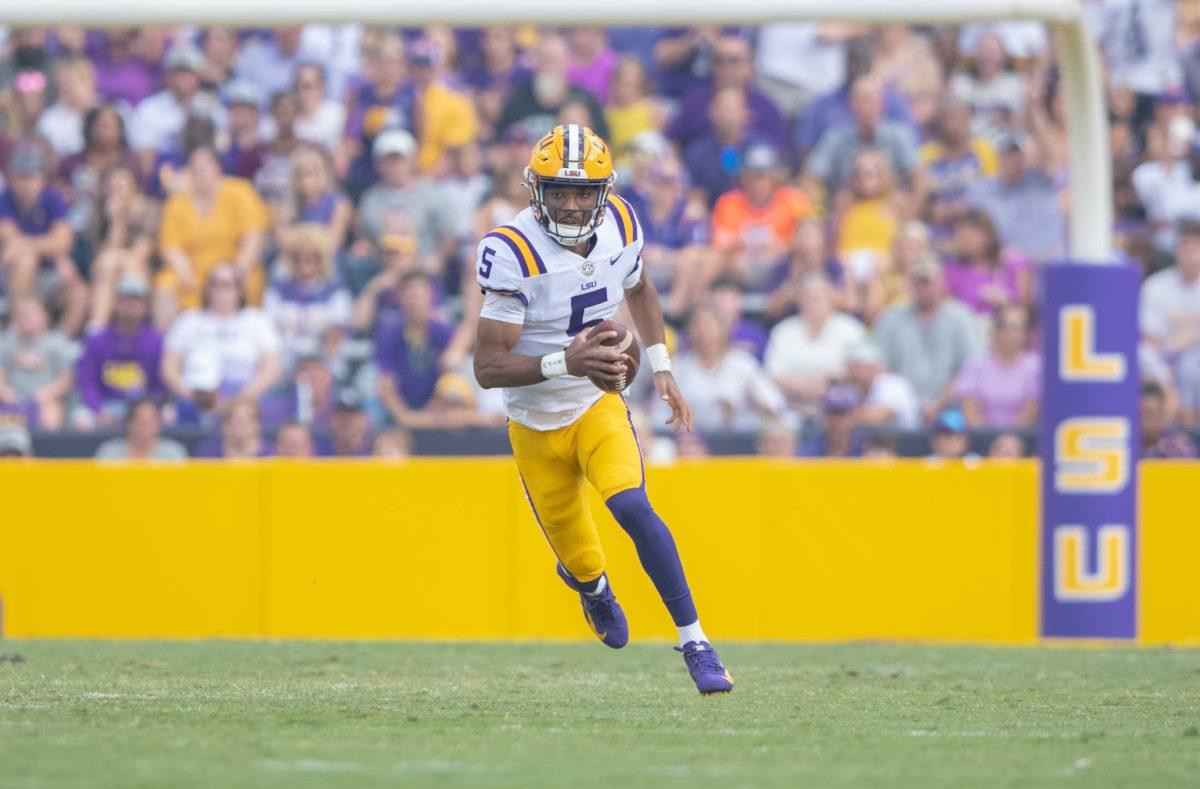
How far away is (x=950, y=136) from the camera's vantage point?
13.8 metres

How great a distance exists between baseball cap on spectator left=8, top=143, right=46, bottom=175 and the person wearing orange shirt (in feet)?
15.7

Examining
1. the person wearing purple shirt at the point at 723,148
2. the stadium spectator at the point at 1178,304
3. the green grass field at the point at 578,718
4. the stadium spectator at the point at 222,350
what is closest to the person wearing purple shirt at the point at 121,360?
the stadium spectator at the point at 222,350

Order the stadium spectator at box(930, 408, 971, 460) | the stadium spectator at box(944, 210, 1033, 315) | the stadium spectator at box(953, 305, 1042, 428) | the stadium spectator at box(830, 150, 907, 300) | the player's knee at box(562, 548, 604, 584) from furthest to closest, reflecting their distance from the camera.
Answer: the stadium spectator at box(830, 150, 907, 300), the stadium spectator at box(944, 210, 1033, 315), the stadium spectator at box(953, 305, 1042, 428), the stadium spectator at box(930, 408, 971, 460), the player's knee at box(562, 548, 604, 584)

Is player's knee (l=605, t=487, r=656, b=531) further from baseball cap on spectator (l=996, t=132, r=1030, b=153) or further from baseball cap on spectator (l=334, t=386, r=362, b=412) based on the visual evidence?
baseball cap on spectator (l=996, t=132, r=1030, b=153)

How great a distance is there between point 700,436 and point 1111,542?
276 centimetres

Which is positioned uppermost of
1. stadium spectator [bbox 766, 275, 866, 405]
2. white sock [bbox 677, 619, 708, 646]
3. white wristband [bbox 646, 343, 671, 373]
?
white wristband [bbox 646, 343, 671, 373]

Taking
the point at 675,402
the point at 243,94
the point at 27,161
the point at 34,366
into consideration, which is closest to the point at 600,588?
the point at 675,402

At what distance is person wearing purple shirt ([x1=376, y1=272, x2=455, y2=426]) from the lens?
12.3 m

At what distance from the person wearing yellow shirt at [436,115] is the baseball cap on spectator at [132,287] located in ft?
7.37

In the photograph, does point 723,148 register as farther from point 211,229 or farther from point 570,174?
point 570,174

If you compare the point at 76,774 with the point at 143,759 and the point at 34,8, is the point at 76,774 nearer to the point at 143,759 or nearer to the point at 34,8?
the point at 143,759

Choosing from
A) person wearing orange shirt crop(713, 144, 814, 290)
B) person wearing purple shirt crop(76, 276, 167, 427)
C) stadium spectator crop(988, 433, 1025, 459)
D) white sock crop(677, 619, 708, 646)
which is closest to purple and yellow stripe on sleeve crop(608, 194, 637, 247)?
white sock crop(677, 619, 708, 646)

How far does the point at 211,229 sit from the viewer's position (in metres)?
13.3

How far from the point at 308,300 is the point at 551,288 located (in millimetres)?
6266
